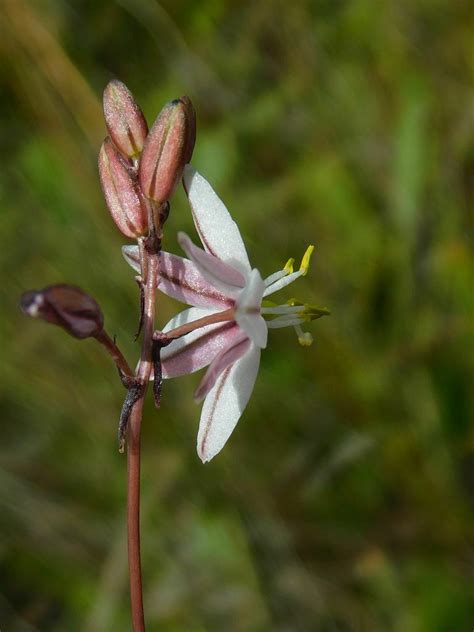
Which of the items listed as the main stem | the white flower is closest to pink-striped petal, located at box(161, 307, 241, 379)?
the white flower

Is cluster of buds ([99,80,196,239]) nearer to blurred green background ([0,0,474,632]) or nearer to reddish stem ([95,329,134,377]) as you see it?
reddish stem ([95,329,134,377])

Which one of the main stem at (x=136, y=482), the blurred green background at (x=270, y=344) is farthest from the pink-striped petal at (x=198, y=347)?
the blurred green background at (x=270, y=344)

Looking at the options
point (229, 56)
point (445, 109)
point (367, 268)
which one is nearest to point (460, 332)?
point (367, 268)

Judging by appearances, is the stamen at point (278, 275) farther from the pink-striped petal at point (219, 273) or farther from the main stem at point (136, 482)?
the main stem at point (136, 482)

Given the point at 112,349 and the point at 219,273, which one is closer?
the point at 112,349

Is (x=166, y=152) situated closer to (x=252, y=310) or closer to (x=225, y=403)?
(x=252, y=310)

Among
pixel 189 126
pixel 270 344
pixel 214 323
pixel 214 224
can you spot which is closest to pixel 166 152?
pixel 189 126
